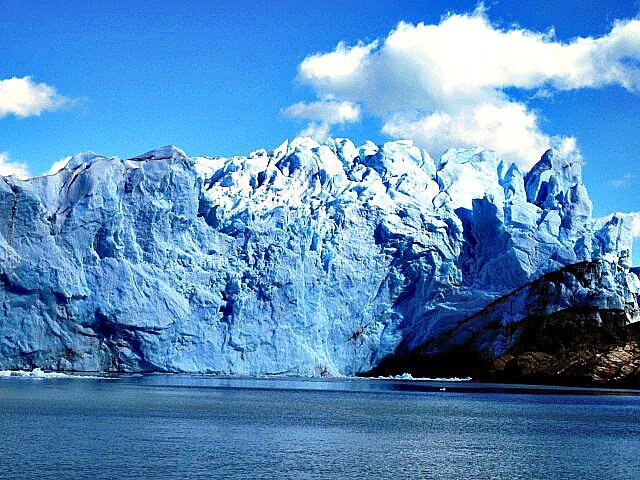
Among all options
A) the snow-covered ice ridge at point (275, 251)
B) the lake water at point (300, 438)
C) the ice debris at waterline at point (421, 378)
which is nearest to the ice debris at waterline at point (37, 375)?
the snow-covered ice ridge at point (275, 251)

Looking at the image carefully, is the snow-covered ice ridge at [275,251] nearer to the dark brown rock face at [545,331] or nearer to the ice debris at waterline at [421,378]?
the dark brown rock face at [545,331]

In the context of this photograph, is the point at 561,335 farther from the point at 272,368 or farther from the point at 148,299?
the point at 148,299

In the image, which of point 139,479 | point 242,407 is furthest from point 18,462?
point 242,407

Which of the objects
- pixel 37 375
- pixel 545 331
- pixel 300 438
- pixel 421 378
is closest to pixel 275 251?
pixel 37 375

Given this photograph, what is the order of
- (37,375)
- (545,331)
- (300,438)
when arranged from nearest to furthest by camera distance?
(300,438), (37,375), (545,331)

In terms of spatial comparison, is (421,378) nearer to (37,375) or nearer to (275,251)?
(275,251)

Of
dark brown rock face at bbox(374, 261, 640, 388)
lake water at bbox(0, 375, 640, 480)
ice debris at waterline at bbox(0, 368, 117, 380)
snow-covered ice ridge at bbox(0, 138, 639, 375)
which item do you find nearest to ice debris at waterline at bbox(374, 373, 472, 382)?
dark brown rock face at bbox(374, 261, 640, 388)
